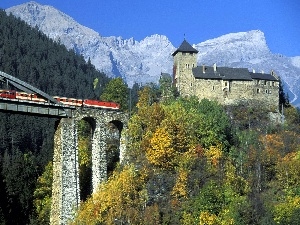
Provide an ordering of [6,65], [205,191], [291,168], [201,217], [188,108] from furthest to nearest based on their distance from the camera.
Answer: [6,65], [188,108], [291,168], [205,191], [201,217]

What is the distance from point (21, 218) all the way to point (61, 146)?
75.7 ft

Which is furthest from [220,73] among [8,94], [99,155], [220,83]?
[8,94]

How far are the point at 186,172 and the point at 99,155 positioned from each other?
382 inches

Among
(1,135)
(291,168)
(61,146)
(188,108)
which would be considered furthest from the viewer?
(1,135)

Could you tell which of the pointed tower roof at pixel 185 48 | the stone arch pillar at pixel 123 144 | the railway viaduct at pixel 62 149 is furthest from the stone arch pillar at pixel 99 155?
the pointed tower roof at pixel 185 48

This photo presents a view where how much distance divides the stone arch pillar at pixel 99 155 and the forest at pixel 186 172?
4.34ft

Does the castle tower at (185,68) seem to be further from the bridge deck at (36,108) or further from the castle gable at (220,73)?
the bridge deck at (36,108)

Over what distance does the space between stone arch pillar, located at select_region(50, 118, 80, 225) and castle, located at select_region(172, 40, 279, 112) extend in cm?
2820

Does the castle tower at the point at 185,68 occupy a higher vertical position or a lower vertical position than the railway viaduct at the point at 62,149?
higher

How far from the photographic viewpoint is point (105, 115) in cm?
5312

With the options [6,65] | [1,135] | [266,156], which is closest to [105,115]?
[266,156]

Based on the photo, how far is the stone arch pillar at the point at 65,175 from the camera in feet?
153

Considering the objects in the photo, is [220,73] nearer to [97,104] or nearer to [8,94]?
[97,104]

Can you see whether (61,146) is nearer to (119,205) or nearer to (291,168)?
(119,205)
